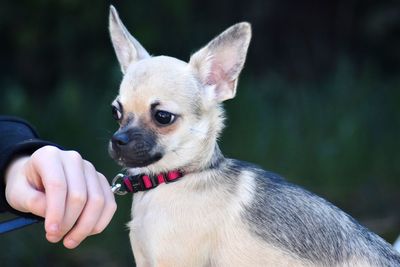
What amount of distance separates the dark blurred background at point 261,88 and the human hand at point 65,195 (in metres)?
3.57

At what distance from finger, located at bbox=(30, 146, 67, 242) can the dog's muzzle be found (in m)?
0.57

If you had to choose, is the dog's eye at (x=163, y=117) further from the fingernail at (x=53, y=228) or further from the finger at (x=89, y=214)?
the fingernail at (x=53, y=228)

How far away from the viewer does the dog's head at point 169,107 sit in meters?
2.89

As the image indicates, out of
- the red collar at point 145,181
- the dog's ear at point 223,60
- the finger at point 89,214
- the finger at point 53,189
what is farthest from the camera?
the dog's ear at point 223,60

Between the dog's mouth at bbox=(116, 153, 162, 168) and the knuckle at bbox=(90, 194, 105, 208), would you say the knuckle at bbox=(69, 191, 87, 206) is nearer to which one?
the knuckle at bbox=(90, 194, 105, 208)

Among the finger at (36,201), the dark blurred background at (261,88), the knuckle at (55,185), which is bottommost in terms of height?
the dark blurred background at (261,88)

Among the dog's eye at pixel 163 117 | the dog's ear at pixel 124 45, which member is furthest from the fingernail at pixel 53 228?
the dog's ear at pixel 124 45

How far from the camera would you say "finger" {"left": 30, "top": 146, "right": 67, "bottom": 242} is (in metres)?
2.12

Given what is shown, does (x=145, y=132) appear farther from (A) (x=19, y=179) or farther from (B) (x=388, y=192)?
(B) (x=388, y=192)

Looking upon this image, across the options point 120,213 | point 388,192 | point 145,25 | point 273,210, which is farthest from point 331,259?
point 145,25

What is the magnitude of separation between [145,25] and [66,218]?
560 cm

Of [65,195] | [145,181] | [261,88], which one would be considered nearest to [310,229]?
[145,181]

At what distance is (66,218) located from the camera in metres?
2.19

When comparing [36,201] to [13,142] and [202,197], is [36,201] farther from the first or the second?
Result: [202,197]
